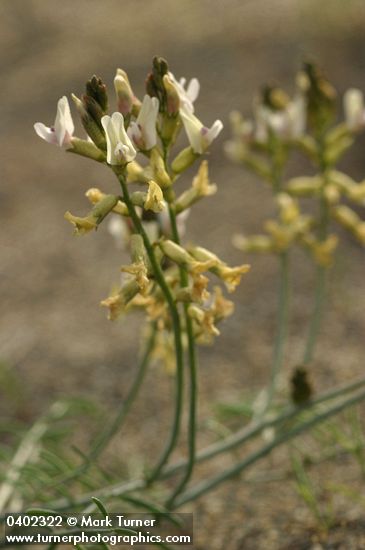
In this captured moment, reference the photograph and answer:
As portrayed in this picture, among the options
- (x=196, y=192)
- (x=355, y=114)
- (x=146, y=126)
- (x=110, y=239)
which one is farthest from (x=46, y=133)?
(x=110, y=239)

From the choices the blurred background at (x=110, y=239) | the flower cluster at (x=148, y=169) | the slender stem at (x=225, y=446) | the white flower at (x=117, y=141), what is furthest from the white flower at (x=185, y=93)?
the blurred background at (x=110, y=239)

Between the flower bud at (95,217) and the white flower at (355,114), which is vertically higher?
the white flower at (355,114)

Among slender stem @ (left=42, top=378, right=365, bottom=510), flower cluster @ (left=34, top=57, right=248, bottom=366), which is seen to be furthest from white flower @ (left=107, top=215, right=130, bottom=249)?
slender stem @ (left=42, top=378, right=365, bottom=510)

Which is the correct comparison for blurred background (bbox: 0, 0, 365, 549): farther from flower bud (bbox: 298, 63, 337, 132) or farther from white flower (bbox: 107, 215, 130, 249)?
flower bud (bbox: 298, 63, 337, 132)

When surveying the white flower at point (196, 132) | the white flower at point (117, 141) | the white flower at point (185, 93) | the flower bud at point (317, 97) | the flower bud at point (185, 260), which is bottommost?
the flower bud at point (185, 260)

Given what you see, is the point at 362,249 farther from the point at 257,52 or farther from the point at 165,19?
the point at 165,19

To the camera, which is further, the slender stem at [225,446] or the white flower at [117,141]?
the slender stem at [225,446]

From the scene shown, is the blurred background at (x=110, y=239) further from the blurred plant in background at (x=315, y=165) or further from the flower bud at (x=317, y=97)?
the flower bud at (x=317, y=97)

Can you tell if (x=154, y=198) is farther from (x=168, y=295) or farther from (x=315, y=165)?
(x=315, y=165)
